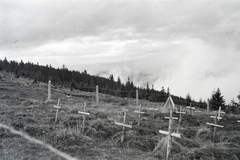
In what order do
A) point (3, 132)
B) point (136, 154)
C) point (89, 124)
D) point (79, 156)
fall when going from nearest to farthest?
point (79, 156) < point (136, 154) < point (3, 132) < point (89, 124)

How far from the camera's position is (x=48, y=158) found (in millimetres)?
6824

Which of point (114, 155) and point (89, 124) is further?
point (89, 124)

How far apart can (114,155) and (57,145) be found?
7.49ft

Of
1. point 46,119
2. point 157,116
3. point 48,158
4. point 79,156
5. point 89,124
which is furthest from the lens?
point 157,116

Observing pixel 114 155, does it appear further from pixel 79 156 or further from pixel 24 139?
pixel 24 139

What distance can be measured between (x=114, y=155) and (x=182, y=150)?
272 cm

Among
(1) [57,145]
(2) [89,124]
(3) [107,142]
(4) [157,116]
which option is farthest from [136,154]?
(4) [157,116]

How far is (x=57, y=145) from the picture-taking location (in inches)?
318

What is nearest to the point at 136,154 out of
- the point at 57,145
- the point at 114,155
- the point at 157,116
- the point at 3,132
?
the point at 114,155

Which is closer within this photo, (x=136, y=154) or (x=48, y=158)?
(x=48, y=158)

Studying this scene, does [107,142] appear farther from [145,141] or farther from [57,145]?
[57,145]

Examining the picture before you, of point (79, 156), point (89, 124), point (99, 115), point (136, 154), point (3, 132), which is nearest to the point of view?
point (79, 156)

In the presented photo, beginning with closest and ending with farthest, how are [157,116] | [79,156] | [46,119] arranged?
1. [79,156]
2. [46,119]
3. [157,116]

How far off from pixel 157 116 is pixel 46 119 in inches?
331
